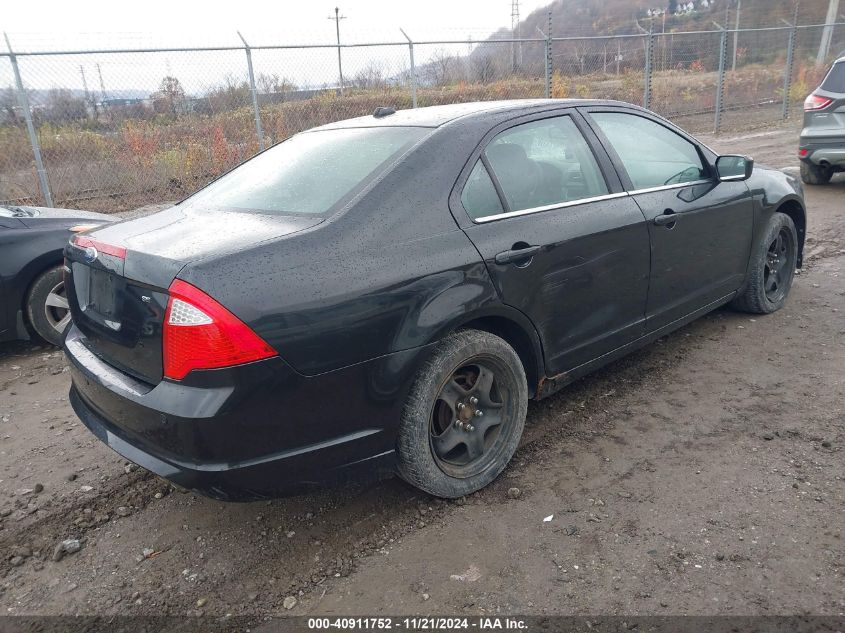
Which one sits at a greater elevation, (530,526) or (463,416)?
(463,416)

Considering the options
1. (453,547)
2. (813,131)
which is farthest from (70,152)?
(813,131)

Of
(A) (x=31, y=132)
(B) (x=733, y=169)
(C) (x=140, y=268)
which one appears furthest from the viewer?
(A) (x=31, y=132)

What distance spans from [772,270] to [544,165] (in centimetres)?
259

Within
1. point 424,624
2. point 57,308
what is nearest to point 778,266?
point 424,624

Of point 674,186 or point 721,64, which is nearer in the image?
point 674,186

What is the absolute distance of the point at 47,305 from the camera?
485cm

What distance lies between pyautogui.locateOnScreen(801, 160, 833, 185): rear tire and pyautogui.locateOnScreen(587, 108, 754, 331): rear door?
19.9 ft

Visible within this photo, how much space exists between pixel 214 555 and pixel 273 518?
11.9 inches

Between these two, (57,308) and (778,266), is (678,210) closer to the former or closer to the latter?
(778,266)

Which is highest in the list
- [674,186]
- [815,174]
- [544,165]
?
[544,165]

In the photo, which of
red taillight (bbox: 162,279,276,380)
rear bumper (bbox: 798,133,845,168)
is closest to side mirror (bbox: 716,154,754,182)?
red taillight (bbox: 162,279,276,380)

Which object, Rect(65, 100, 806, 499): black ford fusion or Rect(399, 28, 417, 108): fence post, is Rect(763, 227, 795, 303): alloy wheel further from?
Rect(399, 28, 417, 108): fence post

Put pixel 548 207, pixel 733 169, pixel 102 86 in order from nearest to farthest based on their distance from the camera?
1. pixel 548 207
2. pixel 733 169
3. pixel 102 86

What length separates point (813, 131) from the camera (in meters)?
8.45
